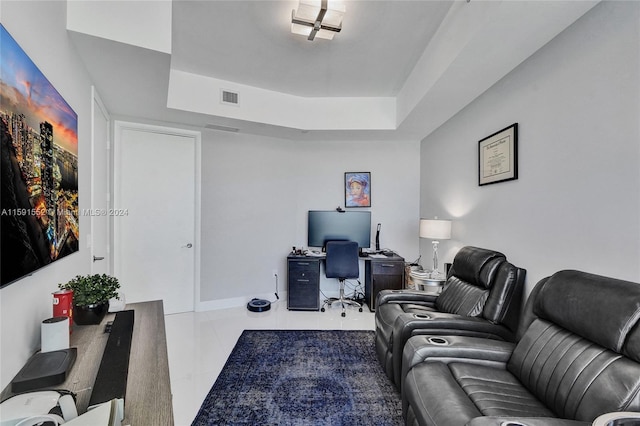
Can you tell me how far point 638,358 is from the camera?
1125 mm

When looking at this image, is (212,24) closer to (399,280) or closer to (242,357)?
(242,357)

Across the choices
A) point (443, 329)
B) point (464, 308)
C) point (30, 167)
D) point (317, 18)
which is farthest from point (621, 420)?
point (317, 18)

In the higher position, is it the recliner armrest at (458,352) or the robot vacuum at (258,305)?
the recliner armrest at (458,352)

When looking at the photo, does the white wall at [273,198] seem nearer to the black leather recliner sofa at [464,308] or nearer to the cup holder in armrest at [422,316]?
the black leather recliner sofa at [464,308]

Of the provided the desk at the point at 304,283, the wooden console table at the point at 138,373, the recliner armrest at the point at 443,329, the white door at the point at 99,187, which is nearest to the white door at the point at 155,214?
the white door at the point at 99,187

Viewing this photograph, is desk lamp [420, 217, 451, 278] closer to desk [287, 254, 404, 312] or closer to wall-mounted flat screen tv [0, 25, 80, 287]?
desk [287, 254, 404, 312]

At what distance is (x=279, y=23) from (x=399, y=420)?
3.13 metres

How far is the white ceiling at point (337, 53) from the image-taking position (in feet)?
6.02

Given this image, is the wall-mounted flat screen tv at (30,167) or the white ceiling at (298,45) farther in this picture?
the white ceiling at (298,45)

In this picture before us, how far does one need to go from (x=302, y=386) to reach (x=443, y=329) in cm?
116

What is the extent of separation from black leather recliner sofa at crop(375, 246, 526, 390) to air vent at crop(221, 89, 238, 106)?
9.24 ft

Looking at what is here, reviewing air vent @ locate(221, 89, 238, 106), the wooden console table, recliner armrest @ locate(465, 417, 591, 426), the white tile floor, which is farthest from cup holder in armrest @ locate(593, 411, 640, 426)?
air vent @ locate(221, 89, 238, 106)

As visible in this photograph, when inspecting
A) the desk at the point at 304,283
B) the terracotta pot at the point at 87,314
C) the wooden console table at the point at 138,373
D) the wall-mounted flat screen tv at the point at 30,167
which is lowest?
the desk at the point at 304,283

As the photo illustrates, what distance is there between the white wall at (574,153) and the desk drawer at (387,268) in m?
1.30
